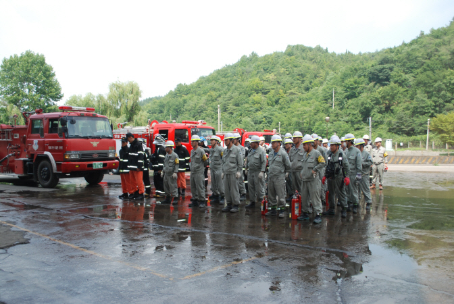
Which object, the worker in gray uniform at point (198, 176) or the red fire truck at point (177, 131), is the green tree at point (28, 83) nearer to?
the red fire truck at point (177, 131)

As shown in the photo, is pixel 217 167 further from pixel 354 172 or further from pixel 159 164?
pixel 354 172

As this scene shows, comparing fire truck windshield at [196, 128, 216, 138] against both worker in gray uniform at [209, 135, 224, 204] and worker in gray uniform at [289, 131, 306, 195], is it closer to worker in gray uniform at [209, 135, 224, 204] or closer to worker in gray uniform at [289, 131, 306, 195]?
worker in gray uniform at [209, 135, 224, 204]

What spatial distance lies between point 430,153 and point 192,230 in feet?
124

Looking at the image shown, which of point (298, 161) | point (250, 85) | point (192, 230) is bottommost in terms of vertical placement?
point (192, 230)

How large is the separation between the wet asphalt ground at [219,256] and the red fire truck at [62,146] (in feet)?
11.4

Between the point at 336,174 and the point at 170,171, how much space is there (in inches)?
178

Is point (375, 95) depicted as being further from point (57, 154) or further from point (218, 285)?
point (218, 285)

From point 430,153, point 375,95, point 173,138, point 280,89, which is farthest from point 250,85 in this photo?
point 173,138

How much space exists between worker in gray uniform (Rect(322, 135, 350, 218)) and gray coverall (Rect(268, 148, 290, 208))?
107cm

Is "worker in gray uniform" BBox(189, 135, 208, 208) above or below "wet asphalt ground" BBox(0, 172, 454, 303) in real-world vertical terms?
above

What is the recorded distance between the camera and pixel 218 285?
446cm

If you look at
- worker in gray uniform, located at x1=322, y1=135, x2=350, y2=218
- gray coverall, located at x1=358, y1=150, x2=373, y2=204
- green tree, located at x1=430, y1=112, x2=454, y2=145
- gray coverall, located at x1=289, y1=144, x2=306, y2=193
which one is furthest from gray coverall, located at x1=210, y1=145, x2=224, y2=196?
green tree, located at x1=430, y1=112, x2=454, y2=145

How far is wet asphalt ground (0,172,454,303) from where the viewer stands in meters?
4.26

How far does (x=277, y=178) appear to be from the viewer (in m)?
8.57
